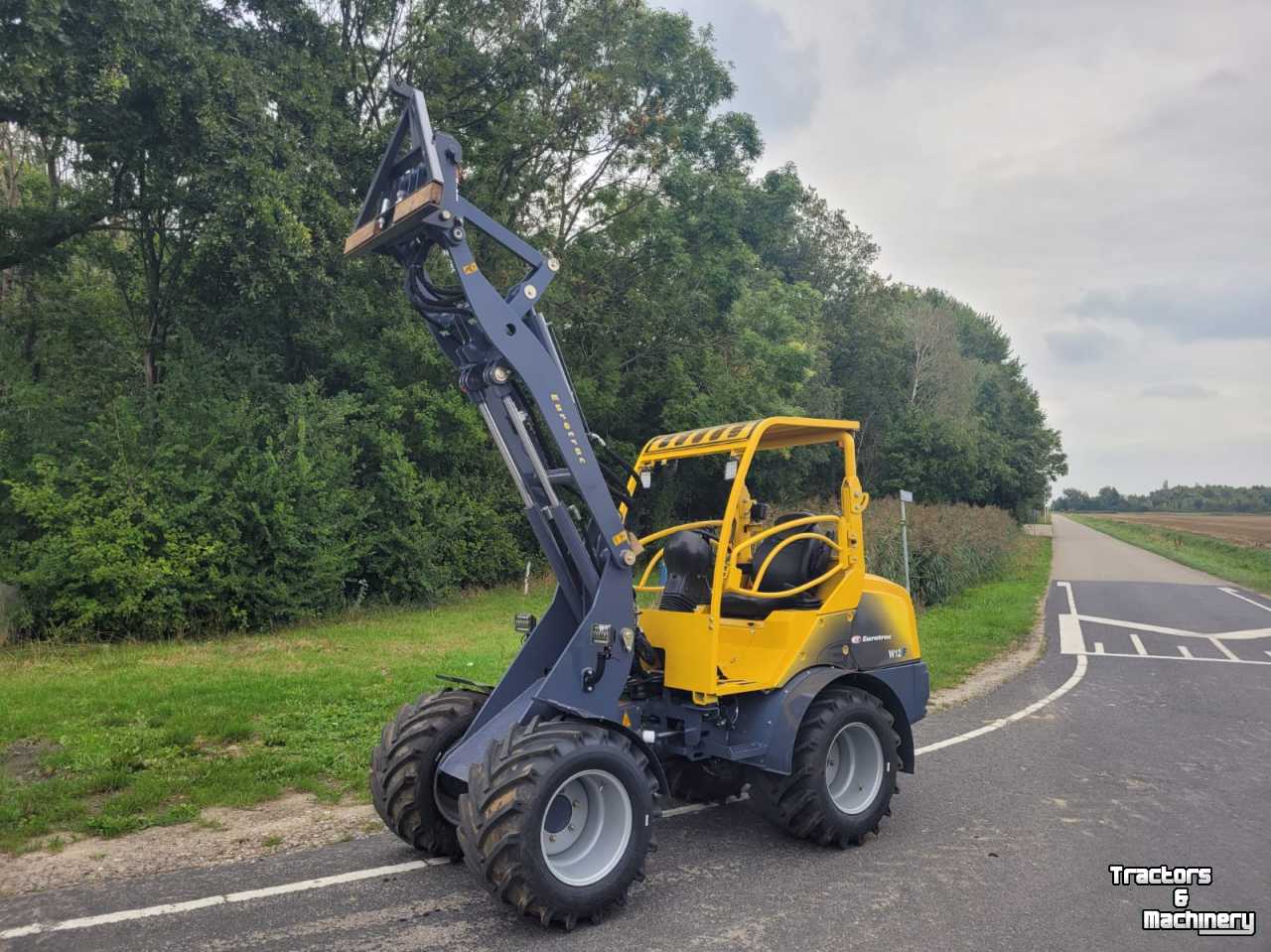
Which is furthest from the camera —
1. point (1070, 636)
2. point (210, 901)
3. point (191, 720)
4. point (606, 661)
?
point (1070, 636)

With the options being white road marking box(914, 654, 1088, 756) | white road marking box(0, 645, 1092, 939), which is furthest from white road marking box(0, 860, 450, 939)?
white road marking box(914, 654, 1088, 756)

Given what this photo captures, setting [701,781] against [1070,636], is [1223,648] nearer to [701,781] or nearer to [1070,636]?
[1070,636]

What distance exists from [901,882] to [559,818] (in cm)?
199

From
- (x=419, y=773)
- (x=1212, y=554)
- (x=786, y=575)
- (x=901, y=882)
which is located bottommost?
(x=1212, y=554)

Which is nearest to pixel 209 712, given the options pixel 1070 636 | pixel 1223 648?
pixel 1070 636

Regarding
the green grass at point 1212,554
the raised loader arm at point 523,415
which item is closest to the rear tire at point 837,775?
the raised loader arm at point 523,415

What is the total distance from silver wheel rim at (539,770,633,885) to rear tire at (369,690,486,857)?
0.87m

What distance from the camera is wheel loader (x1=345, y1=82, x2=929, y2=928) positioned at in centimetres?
447

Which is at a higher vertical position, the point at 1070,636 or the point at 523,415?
the point at 523,415

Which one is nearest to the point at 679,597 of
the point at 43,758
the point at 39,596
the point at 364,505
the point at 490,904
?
the point at 490,904

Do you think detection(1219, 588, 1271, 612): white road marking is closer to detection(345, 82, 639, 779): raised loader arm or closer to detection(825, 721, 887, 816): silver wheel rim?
detection(825, 721, 887, 816): silver wheel rim

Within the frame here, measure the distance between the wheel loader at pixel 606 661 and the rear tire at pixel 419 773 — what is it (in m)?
0.01

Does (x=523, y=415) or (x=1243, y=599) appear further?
(x=1243, y=599)

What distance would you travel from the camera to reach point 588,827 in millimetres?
4621
